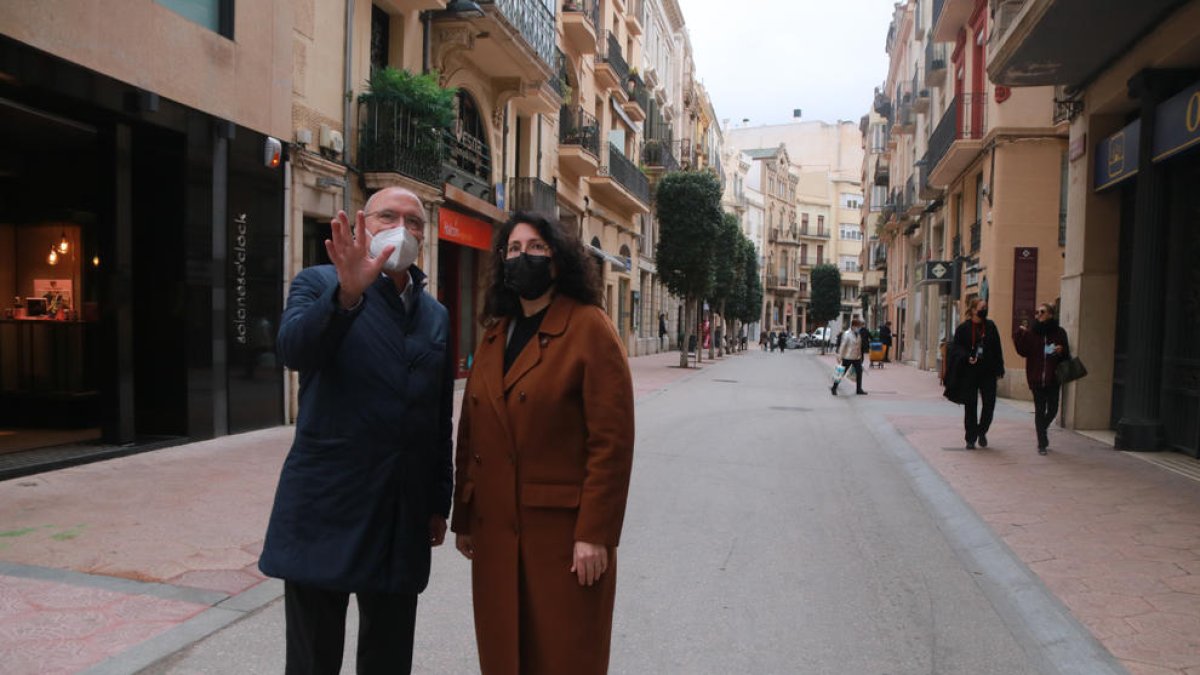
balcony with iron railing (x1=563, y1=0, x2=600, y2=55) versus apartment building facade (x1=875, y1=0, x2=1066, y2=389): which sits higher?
balcony with iron railing (x1=563, y1=0, x2=600, y2=55)

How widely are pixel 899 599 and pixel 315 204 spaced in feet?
30.8

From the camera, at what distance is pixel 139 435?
909cm

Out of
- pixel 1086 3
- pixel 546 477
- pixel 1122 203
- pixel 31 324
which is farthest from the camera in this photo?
pixel 1122 203

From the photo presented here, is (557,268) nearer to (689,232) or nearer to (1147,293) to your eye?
(1147,293)

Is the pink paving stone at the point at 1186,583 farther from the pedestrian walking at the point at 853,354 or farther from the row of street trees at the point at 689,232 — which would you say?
the row of street trees at the point at 689,232

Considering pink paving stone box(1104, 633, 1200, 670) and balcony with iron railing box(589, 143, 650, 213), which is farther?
balcony with iron railing box(589, 143, 650, 213)

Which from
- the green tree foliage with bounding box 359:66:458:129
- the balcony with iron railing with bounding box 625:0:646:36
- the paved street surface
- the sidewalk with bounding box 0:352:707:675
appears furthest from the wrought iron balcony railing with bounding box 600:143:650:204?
the sidewalk with bounding box 0:352:707:675

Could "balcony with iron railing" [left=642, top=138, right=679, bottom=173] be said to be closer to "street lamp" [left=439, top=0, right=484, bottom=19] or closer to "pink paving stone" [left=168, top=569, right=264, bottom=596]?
"street lamp" [left=439, top=0, right=484, bottom=19]

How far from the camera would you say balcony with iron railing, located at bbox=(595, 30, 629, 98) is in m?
27.4

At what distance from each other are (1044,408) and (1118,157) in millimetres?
3550

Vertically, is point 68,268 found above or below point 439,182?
below

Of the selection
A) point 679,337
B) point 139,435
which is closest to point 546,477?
point 139,435

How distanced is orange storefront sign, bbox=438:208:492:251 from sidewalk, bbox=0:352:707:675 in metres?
8.06

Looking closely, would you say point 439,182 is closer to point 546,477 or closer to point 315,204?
point 315,204
